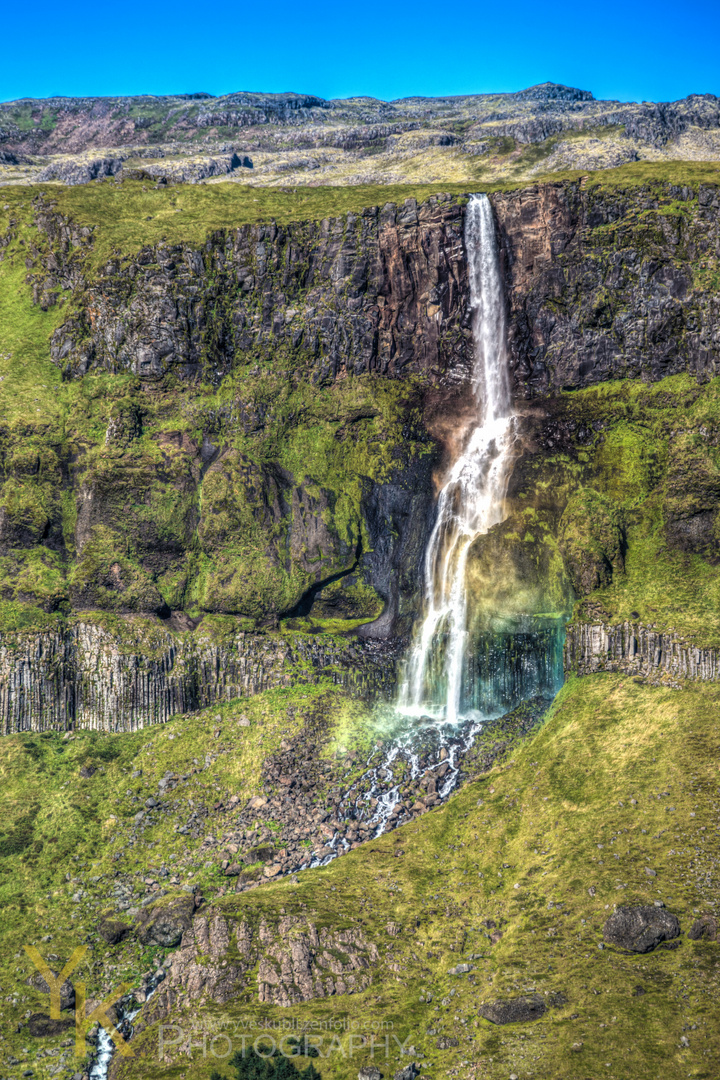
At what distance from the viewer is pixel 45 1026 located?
46312mm

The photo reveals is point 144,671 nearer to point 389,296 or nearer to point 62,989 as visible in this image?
point 62,989

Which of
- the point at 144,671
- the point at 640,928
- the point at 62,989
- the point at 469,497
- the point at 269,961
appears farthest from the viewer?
the point at 469,497

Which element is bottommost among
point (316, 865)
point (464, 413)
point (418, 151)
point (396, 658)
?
point (316, 865)

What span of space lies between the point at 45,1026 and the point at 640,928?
2953 cm

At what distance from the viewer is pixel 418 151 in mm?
191500

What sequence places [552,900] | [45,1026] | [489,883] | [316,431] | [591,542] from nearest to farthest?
[45,1026] → [552,900] → [489,883] → [591,542] → [316,431]

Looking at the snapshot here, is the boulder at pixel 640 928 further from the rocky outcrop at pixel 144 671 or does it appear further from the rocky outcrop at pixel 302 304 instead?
the rocky outcrop at pixel 302 304

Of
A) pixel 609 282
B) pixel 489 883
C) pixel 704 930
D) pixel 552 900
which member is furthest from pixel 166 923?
pixel 609 282

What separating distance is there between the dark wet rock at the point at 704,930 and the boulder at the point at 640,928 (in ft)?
2.48

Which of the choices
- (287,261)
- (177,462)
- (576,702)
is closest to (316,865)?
(576,702)

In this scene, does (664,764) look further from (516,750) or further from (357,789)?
(357,789)

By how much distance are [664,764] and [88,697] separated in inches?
1573

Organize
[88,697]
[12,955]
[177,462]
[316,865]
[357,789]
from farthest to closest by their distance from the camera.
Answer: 1. [177,462]
2. [88,697]
3. [357,789]
4. [316,865]
5. [12,955]

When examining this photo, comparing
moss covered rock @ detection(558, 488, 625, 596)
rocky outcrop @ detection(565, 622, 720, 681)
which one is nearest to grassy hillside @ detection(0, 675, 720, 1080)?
rocky outcrop @ detection(565, 622, 720, 681)
